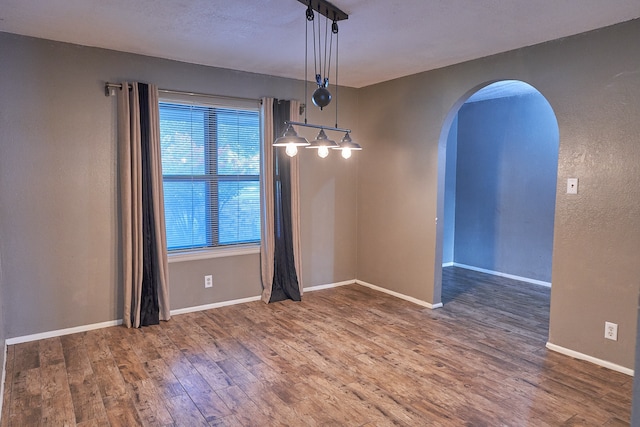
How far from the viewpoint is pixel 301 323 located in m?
4.00

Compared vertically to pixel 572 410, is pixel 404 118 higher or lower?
higher

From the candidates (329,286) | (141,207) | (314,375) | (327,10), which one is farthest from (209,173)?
(314,375)

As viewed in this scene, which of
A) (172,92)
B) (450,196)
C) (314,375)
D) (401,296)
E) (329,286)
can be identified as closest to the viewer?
(314,375)

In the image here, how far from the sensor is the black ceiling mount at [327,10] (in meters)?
2.53

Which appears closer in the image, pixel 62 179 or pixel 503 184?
pixel 62 179

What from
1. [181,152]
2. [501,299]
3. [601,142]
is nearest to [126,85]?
[181,152]

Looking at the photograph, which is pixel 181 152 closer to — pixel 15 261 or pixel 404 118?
pixel 15 261

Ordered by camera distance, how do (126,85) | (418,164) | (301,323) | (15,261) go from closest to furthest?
(15,261)
(126,85)
(301,323)
(418,164)

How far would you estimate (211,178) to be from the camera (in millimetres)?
4324

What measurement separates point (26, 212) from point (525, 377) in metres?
4.07

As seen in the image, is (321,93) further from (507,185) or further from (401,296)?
(507,185)

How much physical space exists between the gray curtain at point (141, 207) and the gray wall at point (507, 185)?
452cm

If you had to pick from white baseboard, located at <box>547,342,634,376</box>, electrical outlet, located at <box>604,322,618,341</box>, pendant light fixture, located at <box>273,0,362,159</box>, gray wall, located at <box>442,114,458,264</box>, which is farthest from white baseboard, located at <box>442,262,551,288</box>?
pendant light fixture, located at <box>273,0,362,159</box>

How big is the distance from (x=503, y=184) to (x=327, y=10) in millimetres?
4256
